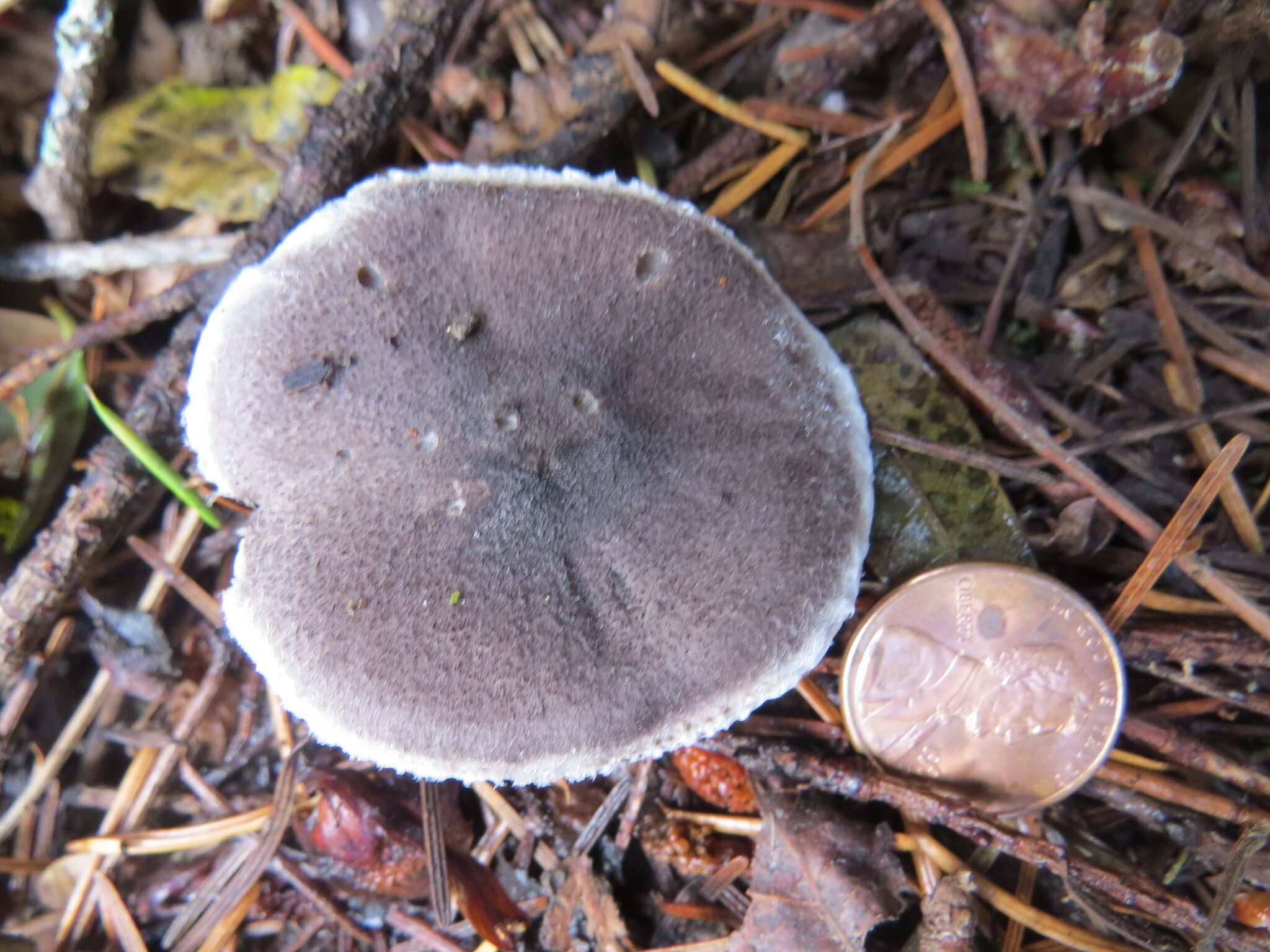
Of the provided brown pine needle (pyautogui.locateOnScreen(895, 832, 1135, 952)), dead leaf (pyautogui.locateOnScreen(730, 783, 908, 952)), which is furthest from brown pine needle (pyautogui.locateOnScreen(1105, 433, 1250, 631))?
dead leaf (pyautogui.locateOnScreen(730, 783, 908, 952))

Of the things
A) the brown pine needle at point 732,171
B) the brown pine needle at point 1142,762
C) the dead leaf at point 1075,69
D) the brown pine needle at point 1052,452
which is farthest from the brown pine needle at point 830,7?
the brown pine needle at point 1142,762

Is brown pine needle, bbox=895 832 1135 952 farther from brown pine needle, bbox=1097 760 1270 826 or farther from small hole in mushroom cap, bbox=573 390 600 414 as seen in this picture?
small hole in mushroom cap, bbox=573 390 600 414

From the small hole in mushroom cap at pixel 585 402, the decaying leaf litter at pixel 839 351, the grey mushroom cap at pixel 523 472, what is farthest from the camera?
the decaying leaf litter at pixel 839 351

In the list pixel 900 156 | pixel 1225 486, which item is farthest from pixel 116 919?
pixel 1225 486

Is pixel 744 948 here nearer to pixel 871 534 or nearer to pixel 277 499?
pixel 871 534

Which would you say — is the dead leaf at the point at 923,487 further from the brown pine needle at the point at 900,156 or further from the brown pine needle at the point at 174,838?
→ the brown pine needle at the point at 174,838

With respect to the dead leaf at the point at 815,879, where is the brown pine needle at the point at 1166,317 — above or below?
above

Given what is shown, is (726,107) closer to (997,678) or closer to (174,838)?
(997,678)
